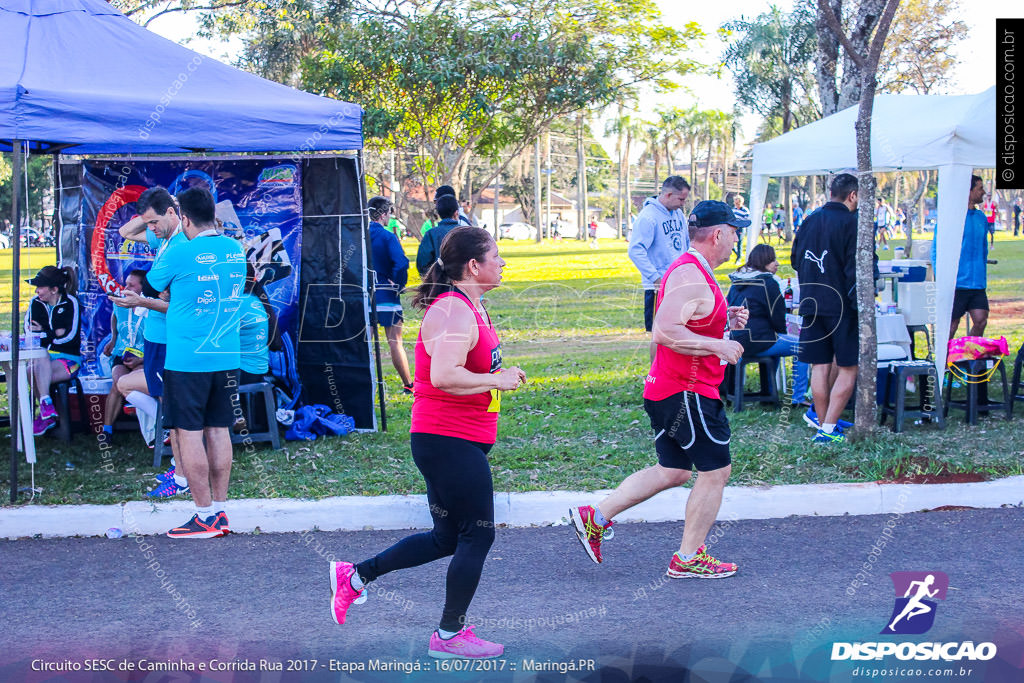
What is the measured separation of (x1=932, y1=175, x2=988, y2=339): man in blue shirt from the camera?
8.77 meters

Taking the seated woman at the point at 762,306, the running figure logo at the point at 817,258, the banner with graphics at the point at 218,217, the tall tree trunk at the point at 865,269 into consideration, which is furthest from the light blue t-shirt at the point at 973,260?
the banner with graphics at the point at 218,217

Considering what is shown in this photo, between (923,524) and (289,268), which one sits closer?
(923,524)

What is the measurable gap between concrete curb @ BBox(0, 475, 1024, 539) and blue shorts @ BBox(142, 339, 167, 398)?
988 mm

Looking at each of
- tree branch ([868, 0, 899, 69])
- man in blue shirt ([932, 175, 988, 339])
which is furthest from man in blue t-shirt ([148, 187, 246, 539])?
man in blue shirt ([932, 175, 988, 339])

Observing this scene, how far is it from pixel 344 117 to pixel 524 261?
27610 millimetres

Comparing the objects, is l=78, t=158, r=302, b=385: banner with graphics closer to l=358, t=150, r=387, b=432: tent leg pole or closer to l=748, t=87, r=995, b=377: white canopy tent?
l=358, t=150, r=387, b=432: tent leg pole

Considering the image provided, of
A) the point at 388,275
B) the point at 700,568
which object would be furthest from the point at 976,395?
the point at 388,275

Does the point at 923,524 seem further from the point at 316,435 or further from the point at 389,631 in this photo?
the point at 316,435

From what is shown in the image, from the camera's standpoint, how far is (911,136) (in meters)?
7.91

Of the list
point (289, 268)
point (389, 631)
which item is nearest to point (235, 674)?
point (389, 631)

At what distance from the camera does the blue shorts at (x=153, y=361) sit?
20.7 ft

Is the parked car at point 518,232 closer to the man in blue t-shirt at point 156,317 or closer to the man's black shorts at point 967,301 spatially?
the man's black shorts at point 967,301

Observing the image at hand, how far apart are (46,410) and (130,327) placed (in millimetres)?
1298

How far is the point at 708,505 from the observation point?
4605mm
